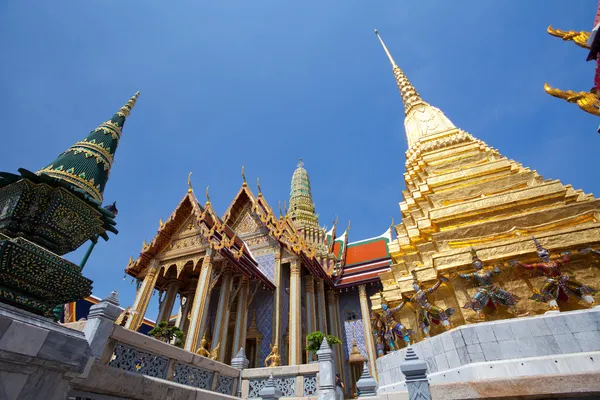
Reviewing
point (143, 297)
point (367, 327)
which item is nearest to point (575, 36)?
point (367, 327)

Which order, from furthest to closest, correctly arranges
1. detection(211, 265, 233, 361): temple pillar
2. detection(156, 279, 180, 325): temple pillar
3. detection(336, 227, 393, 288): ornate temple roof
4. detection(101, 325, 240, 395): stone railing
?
1. detection(336, 227, 393, 288): ornate temple roof
2. detection(156, 279, 180, 325): temple pillar
3. detection(211, 265, 233, 361): temple pillar
4. detection(101, 325, 240, 395): stone railing

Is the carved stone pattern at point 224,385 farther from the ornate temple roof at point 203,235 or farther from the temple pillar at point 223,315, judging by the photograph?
the ornate temple roof at point 203,235

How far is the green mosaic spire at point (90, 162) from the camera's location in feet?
8.55

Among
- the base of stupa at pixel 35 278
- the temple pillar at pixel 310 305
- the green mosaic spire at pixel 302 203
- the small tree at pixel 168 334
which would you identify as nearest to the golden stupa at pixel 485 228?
the temple pillar at pixel 310 305

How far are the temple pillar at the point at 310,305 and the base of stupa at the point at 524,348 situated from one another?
643 cm

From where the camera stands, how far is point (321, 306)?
11.8 meters

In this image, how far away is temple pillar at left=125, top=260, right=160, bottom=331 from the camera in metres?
9.56

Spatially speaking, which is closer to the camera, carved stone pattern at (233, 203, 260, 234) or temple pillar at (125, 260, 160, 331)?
temple pillar at (125, 260, 160, 331)

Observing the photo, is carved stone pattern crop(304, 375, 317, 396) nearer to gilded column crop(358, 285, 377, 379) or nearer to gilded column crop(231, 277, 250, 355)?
gilded column crop(231, 277, 250, 355)

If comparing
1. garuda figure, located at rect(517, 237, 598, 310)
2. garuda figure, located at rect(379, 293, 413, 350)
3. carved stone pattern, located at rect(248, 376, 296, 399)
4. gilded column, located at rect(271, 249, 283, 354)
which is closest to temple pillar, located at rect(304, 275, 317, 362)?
gilded column, located at rect(271, 249, 283, 354)

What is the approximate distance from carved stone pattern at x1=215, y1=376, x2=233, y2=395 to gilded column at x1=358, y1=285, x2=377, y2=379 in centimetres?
658

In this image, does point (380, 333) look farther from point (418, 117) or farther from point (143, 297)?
point (418, 117)

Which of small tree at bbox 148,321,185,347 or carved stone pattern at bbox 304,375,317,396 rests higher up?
small tree at bbox 148,321,185,347

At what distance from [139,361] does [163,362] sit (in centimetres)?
41
